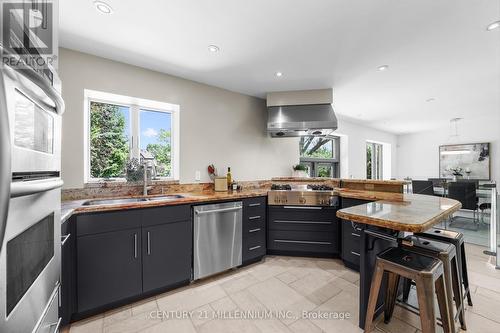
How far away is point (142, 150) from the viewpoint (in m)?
2.52

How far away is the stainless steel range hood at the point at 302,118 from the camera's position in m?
3.03

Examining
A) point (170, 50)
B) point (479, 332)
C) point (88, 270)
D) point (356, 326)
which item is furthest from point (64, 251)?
point (479, 332)

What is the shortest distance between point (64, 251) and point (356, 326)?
7.37 feet

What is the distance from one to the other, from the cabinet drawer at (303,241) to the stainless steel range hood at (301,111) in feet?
5.04

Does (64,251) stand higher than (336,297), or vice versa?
(64,251)

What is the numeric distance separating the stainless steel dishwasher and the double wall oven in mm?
1240

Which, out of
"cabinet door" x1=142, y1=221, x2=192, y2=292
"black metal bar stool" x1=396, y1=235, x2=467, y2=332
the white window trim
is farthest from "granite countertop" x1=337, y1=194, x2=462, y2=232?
the white window trim

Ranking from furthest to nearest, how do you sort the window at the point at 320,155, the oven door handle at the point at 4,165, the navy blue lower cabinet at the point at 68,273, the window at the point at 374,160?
the window at the point at 374,160, the window at the point at 320,155, the navy blue lower cabinet at the point at 68,273, the oven door handle at the point at 4,165

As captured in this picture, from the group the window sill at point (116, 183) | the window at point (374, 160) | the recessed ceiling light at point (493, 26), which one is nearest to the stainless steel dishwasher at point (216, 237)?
the window sill at point (116, 183)

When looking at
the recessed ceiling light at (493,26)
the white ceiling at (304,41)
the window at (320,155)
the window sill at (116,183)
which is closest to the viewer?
the white ceiling at (304,41)

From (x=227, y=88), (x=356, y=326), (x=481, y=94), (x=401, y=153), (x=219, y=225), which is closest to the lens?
(x=356, y=326)

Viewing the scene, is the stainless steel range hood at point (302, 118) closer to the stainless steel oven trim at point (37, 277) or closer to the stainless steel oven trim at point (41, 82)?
the stainless steel oven trim at point (41, 82)

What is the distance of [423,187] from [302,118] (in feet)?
11.5

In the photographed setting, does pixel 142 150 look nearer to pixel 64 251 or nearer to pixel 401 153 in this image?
pixel 64 251
